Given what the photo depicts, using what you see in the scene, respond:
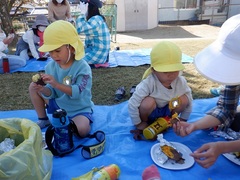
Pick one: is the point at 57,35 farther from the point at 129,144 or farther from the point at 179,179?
the point at 179,179

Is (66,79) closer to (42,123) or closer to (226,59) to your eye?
(42,123)

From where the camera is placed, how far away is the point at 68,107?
1697 millimetres

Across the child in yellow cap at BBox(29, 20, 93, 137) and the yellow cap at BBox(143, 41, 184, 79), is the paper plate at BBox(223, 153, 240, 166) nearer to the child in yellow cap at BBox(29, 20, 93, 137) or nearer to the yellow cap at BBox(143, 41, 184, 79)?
the yellow cap at BBox(143, 41, 184, 79)

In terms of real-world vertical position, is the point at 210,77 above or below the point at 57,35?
below

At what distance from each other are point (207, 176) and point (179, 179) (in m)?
0.14

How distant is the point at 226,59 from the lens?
3.24ft

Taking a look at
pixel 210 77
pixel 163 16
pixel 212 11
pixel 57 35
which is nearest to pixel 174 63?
pixel 210 77

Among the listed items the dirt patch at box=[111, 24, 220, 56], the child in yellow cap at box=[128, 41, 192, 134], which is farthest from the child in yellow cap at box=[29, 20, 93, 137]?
the dirt patch at box=[111, 24, 220, 56]

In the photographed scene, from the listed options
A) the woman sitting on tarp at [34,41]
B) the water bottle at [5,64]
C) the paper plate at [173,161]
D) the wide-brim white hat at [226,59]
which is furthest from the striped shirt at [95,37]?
the wide-brim white hat at [226,59]

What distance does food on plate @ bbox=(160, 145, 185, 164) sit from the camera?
1.34 meters

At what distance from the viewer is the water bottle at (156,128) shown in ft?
5.03

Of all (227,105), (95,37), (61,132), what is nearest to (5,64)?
(95,37)

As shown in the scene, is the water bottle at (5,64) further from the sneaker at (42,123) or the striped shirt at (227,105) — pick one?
the striped shirt at (227,105)

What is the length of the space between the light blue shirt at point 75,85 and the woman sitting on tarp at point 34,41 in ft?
7.53
